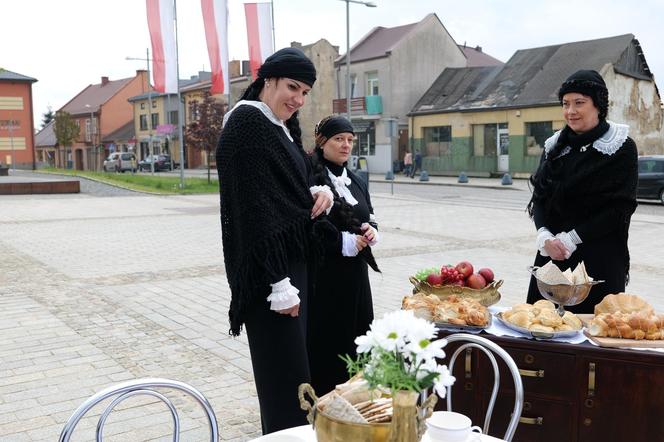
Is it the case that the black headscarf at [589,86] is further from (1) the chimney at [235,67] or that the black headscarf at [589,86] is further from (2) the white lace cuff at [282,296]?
(1) the chimney at [235,67]

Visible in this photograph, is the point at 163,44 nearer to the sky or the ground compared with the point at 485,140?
nearer to the sky

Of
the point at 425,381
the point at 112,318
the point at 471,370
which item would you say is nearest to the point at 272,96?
the point at 471,370

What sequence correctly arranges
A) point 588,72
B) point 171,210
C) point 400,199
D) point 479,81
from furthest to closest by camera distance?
1. point 479,81
2. point 400,199
3. point 171,210
4. point 588,72

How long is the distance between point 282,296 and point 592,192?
191cm

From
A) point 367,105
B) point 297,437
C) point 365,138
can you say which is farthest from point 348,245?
point 365,138

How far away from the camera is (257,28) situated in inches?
904

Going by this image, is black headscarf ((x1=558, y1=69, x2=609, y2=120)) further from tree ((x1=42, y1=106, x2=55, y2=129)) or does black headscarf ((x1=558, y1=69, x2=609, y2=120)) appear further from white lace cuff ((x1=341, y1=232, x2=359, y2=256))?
tree ((x1=42, y1=106, x2=55, y2=129))

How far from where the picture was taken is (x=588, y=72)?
11.3 ft

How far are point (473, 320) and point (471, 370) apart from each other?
0.25 m

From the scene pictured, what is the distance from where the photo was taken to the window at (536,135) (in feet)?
103

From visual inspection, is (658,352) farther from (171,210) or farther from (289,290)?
Answer: (171,210)

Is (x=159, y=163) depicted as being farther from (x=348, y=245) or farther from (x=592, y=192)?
(x=592, y=192)

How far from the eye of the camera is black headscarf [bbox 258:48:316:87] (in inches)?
108

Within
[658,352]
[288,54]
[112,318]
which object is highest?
[288,54]
